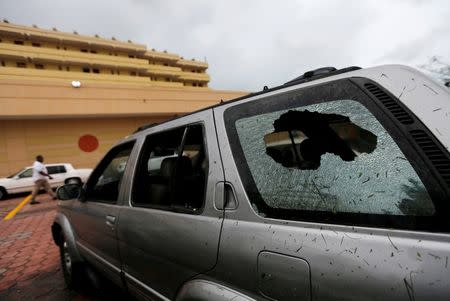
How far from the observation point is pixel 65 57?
38.2 metres

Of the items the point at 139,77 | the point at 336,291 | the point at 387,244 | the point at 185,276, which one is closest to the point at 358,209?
the point at 387,244

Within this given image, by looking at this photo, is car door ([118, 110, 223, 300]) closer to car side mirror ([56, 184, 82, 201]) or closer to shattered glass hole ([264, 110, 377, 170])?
shattered glass hole ([264, 110, 377, 170])

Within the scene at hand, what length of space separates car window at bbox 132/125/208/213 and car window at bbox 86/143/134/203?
44cm

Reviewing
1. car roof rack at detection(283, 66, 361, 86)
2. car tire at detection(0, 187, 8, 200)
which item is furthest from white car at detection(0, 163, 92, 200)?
car roof rack at detection(283, 66, 361, 86)

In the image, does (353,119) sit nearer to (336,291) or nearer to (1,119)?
(336,291)

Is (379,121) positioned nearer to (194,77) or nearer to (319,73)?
(319,73)

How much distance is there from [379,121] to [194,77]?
55.4 metres

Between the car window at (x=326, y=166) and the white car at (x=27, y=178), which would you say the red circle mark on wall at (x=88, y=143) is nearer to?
the white car at (x=27, y=178)

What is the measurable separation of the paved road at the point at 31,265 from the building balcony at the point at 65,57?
1403 inches

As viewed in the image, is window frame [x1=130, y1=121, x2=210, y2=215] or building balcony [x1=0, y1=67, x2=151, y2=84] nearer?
window frame [x1=130, y1=121, x2=210, y2=215]

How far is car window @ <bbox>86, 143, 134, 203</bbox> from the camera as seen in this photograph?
284cm

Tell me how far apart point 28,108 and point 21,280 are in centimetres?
1730

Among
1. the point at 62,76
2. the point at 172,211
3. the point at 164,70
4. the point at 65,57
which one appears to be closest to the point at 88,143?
the point at 62,76

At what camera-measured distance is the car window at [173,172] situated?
1812mm
